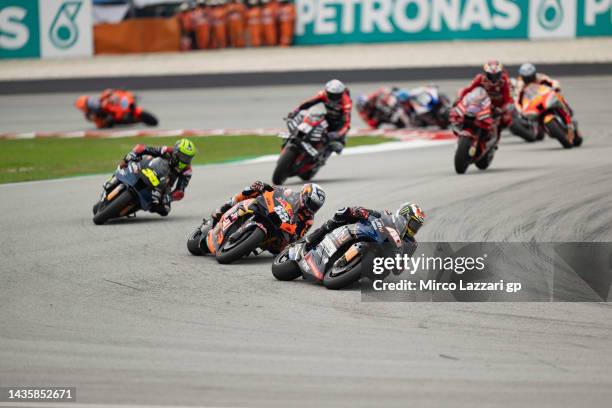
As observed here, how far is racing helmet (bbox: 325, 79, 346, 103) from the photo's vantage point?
16.6 metres

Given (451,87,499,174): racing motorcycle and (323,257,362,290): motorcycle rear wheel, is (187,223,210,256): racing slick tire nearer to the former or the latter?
(323,257,362,290): motorcycle rear wheel

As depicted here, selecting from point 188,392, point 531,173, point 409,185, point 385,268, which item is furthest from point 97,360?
point 531,173

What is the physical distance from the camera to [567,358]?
6.98 m

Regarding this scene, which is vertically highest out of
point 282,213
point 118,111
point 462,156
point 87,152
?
point 282,213

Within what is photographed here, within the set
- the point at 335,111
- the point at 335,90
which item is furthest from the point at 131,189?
the point at 335,111

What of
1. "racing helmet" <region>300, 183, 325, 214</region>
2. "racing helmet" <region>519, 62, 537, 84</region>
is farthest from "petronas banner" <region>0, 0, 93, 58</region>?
"racing helmet" <region>300, 183, 325, 214</region>

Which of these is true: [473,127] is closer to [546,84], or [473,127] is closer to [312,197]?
[546,84]

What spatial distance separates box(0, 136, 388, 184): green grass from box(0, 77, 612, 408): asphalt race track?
15.4 feet

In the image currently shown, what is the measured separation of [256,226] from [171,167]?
319 cm

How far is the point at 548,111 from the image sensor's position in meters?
19.7

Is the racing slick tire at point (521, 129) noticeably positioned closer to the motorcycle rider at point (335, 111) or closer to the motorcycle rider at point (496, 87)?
the motorcycle rider at point (496, 87)

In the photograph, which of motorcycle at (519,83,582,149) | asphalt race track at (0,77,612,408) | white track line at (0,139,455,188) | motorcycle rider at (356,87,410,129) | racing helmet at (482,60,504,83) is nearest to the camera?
asphalt race track at (0,77,612,408)

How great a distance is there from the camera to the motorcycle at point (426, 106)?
24078mm

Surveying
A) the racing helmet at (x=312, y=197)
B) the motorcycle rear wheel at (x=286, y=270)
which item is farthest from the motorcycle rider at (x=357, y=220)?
the racing helmet at (x=312, y=197)
